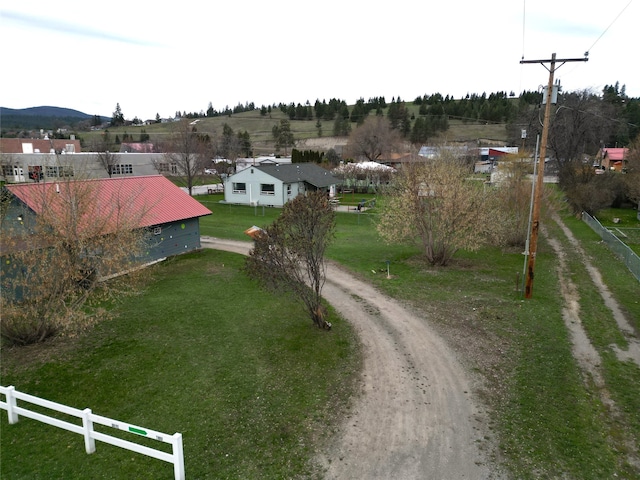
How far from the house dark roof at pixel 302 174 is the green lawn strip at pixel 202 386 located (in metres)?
29.1

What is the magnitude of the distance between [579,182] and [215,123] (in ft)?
542

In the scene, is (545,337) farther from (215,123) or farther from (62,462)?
(215,123)

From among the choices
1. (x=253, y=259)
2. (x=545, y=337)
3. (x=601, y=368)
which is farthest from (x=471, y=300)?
(x=253, y=259)

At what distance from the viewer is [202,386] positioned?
11.1 metres

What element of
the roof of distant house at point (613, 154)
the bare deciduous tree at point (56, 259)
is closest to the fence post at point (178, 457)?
the bare deciduous tree at point (56, 259)

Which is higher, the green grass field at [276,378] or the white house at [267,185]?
the white house at [267,185]

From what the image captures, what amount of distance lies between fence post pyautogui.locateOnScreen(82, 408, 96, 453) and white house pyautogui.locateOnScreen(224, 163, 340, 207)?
1412 inches

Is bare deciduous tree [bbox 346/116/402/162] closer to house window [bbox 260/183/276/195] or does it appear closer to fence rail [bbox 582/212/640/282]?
house window [bbox 260/183/276/195]

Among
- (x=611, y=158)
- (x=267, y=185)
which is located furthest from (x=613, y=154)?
(x=267, y=185)

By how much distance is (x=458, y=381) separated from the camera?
37.2 feet

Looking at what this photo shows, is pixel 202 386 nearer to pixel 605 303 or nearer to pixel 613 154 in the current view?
pixel 605 303

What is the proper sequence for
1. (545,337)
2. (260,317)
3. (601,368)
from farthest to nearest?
(260,317), (545,337), (601,368)

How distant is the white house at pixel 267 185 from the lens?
4422 cm

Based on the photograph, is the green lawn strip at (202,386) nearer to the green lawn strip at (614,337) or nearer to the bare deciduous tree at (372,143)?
the green lawn strip at (614,337)
